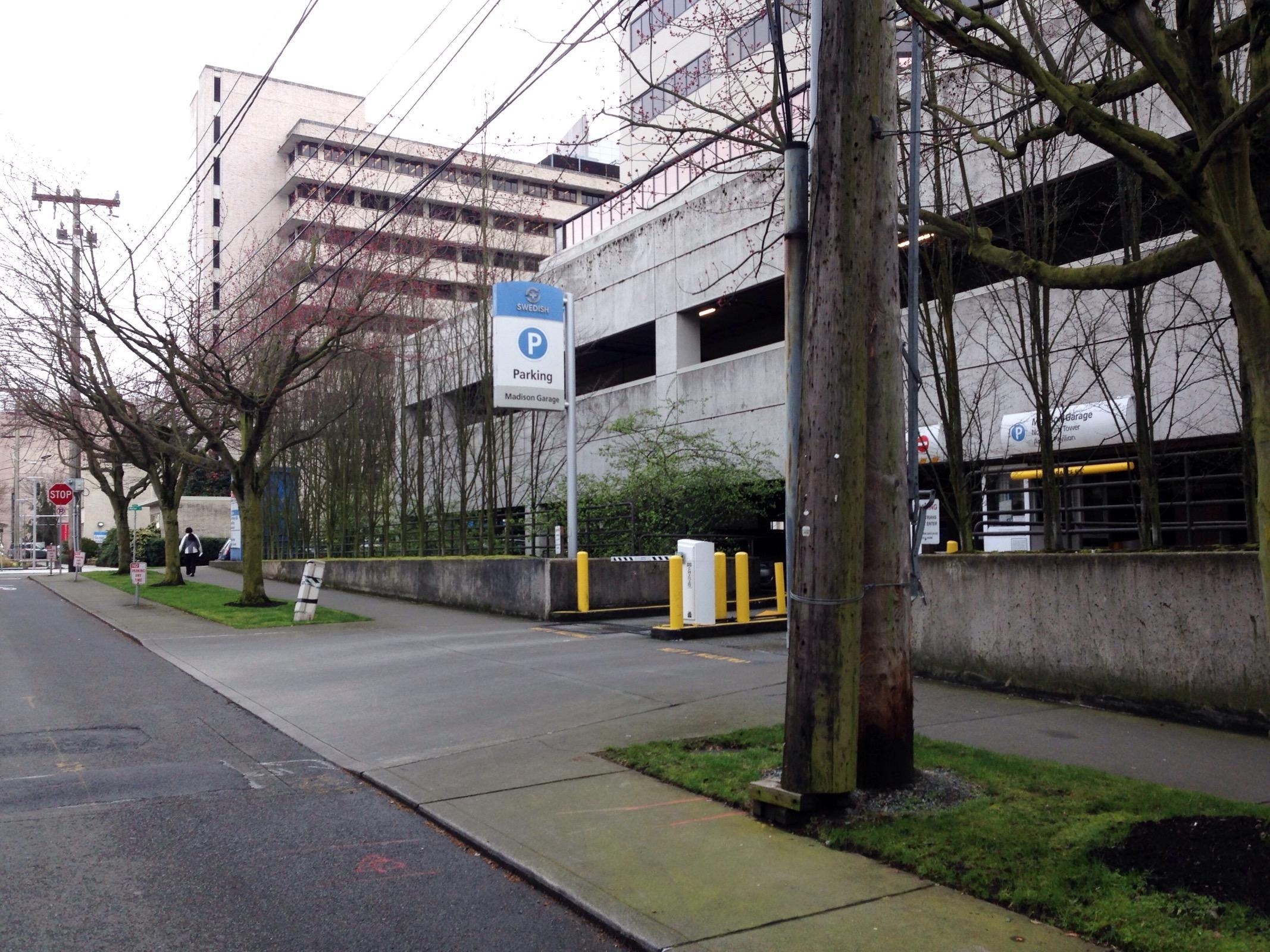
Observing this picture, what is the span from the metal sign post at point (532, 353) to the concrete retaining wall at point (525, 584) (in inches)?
24.9

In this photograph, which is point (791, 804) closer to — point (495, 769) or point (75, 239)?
point (495, 769)

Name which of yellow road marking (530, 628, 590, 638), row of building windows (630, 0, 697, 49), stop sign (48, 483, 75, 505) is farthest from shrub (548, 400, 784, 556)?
stop sign (48, 483, 75, 505)

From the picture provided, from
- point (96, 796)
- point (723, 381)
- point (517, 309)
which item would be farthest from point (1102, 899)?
point (723, 381)

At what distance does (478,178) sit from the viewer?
23750 millimetres

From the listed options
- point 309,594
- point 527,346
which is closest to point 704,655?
point 527,346

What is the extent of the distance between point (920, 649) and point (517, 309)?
35.2 ft

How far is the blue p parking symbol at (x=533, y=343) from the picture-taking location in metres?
19.1

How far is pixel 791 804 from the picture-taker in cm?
573

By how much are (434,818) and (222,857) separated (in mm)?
1248

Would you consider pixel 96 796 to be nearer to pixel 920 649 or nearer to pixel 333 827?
pixel 333 827

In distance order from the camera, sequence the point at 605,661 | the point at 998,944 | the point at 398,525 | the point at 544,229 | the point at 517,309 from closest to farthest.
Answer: the point at 998,944 < the point at 605,661 < the point at 517,309 < the point at 398,525 < the point at 544,229

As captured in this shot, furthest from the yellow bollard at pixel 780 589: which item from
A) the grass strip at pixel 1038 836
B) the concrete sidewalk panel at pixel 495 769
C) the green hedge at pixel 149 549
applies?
the green hedge at pixel 149 549

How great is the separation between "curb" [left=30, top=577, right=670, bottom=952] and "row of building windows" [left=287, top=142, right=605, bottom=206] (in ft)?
23.2

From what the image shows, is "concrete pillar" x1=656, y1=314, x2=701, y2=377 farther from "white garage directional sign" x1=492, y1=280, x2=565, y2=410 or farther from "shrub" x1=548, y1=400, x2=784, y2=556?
"white garage directional sign" x1=492, y1=280, x2=565, y2=410
